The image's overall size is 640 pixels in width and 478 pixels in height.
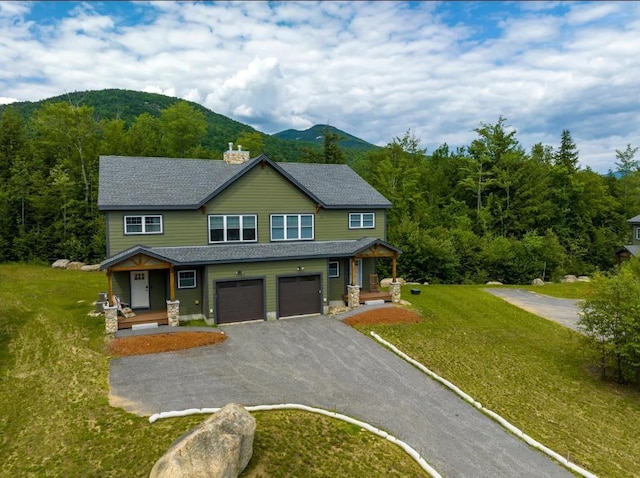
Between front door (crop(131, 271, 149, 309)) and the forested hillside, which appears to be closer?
front door (crop(131, 271, 149, 309))

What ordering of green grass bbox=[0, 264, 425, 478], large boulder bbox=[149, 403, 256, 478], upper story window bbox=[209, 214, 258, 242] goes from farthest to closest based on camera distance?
upper story window bbox=[209, 214, 258, 242], green grass bbox=[0, 264, 425, 478], large boulder bbox=[149, 403, 256, 478]

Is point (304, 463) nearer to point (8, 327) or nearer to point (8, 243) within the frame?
point (8, 327)

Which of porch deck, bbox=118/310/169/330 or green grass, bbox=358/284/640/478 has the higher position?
porch deck, bbox=118/310/169/330

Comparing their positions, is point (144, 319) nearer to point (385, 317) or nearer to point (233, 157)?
point (233, 157)

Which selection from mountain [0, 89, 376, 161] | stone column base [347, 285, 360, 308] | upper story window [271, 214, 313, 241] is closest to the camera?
upper story window [271, 214, 313, 241]

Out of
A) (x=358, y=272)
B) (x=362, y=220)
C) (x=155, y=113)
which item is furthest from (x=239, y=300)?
(x=155, y=113)

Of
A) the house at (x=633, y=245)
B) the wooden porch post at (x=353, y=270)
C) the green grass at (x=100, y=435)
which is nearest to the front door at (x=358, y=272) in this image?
the wooden porch post at (x=353, y=270)

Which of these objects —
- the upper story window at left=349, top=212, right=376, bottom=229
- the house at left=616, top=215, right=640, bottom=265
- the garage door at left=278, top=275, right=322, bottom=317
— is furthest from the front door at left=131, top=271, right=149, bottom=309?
the house at left=616, top=215, right=640, bottom=265

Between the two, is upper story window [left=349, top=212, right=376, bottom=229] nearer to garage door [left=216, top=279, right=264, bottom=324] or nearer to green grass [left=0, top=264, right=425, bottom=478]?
garage door [left=216, top=279, right=264, bottom=324]
